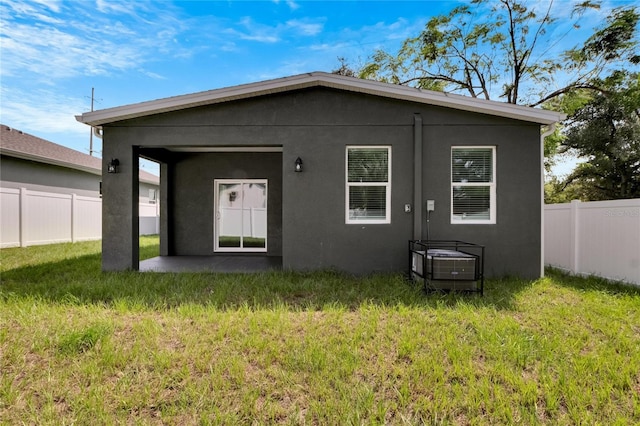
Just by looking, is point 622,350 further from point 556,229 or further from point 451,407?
point 556,229

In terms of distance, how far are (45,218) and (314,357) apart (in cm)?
1260

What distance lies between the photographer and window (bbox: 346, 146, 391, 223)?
651cm

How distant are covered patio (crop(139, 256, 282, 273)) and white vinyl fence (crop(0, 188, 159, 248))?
546 cm

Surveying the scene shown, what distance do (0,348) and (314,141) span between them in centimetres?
529

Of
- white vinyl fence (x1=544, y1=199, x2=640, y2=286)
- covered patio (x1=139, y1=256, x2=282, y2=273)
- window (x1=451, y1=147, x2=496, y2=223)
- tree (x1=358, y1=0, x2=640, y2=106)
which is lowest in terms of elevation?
covered patio (x1=139, y1=256, x2=282, y2=273)

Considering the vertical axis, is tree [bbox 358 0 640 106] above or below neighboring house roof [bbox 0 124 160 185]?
above

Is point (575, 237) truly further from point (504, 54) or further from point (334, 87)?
point (504, 54)

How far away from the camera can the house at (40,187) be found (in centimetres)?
1006

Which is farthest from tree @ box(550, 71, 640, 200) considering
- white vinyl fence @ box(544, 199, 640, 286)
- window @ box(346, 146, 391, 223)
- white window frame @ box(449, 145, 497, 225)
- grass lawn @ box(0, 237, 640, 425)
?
grass lawn @ box(0, 237, 640, 425)

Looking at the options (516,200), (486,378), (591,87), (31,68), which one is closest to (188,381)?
(486,378)

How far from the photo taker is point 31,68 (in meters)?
9.25

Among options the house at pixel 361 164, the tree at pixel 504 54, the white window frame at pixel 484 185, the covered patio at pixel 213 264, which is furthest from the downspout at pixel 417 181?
the tree at pixel 504 54

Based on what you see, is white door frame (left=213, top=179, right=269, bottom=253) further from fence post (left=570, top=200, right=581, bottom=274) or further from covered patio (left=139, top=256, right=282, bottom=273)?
fence post (left=570, top=200, right=581, bottom=274)

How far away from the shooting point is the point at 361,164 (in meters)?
6.55
